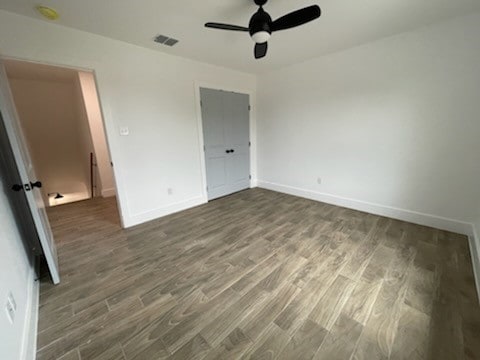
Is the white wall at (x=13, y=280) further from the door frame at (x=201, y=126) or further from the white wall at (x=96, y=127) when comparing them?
the door frame at (x=201, y=126)

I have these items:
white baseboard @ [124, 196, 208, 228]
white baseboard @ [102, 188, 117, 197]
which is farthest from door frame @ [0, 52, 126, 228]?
white baseboard @ [102, 188, 117, 197]

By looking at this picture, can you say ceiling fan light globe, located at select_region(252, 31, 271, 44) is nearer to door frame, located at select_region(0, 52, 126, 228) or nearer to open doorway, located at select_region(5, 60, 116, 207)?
door frame, located at select_region(0, 52, 126, 228)

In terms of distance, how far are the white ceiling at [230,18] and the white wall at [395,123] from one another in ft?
1.06

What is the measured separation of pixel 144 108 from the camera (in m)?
2.95

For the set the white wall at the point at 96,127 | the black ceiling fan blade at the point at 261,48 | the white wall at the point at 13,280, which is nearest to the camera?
the white wall at the point at 13,280

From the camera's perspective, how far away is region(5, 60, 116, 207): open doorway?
4082mm

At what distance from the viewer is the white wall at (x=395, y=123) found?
2.37 meters

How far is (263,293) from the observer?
5.74 ft

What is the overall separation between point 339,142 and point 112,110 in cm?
347

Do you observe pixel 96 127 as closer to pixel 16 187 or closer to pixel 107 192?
pixel 107 192

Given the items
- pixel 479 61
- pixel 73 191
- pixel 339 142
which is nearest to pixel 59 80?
pixel 73 191

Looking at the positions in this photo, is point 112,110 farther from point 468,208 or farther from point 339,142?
point 468,208

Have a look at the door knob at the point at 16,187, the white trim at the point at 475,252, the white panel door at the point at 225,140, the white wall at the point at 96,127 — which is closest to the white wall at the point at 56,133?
the white wall at the point at 96,127

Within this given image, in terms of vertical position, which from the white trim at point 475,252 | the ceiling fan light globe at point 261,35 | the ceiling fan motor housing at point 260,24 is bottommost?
the white trim at point 475,252
